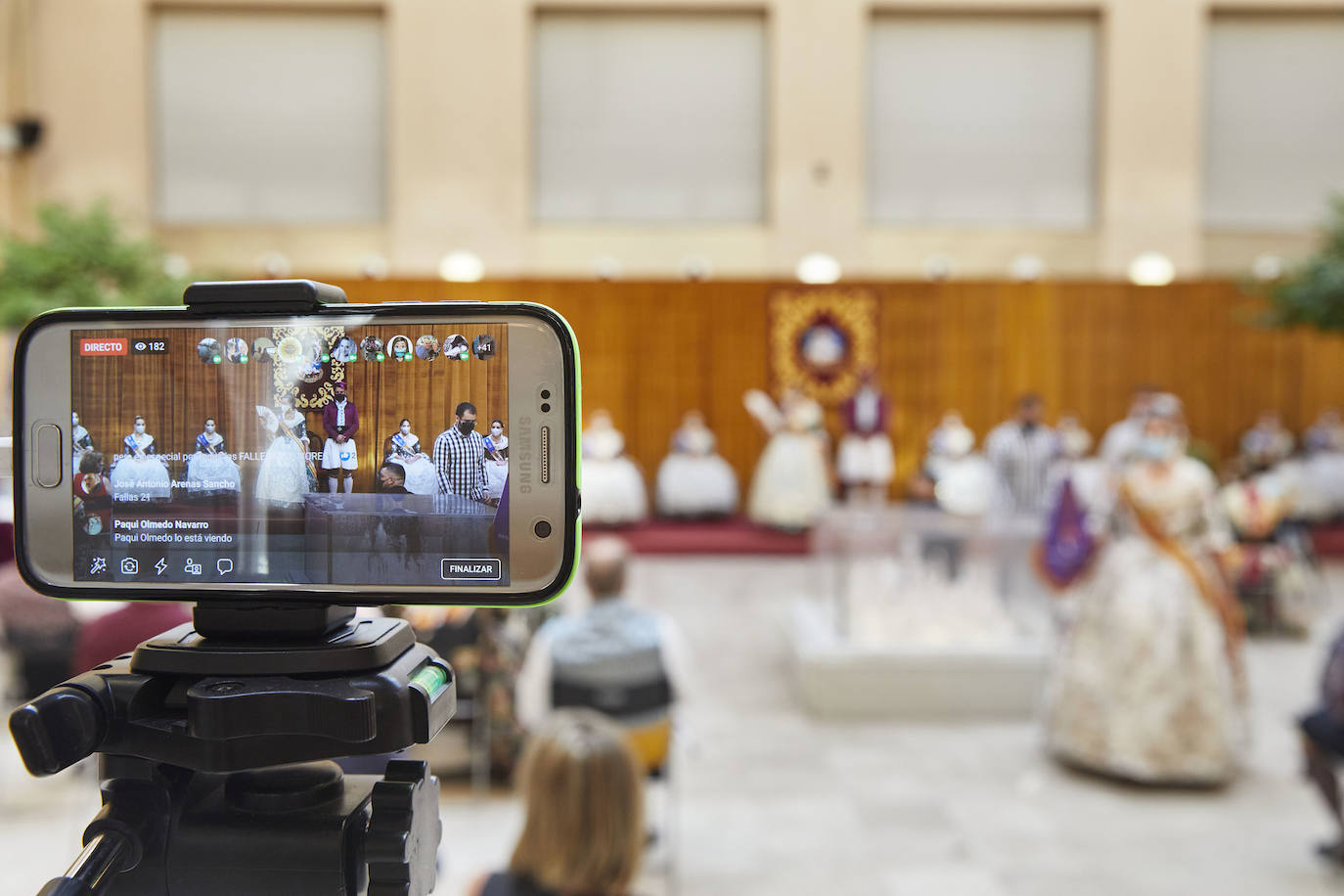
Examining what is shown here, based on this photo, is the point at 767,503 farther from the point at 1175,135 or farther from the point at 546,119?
the point at 1175,135

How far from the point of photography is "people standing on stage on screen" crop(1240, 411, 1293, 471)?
11.1 meters

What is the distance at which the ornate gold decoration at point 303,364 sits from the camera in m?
0.68

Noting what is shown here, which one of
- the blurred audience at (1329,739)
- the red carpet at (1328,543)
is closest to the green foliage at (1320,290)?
the red carpet at (1328,543)

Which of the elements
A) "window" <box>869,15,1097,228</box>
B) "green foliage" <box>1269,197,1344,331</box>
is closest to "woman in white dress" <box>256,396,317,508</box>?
"green foliage" <box>1269,197,1344,331</box>

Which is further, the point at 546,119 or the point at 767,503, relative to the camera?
the point at 546,119

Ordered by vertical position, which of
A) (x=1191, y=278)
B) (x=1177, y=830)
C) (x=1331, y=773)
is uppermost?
(x=1191, y=278)

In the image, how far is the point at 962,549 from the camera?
553 cm

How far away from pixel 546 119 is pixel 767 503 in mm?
5458

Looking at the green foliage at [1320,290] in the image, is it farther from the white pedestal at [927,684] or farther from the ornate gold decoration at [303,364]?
the ornate gold decoration at [303,364]

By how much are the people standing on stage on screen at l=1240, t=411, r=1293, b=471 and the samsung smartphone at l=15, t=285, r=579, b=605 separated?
1151cm

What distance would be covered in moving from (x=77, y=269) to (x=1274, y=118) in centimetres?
1307

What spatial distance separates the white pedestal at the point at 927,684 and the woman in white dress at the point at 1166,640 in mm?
808

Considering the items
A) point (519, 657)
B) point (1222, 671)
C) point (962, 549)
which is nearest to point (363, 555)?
point (519, 657)

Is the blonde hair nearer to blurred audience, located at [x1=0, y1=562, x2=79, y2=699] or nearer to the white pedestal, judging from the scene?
blurred audience, located at [x1=0, y1=562, x2=79, y2=699]
